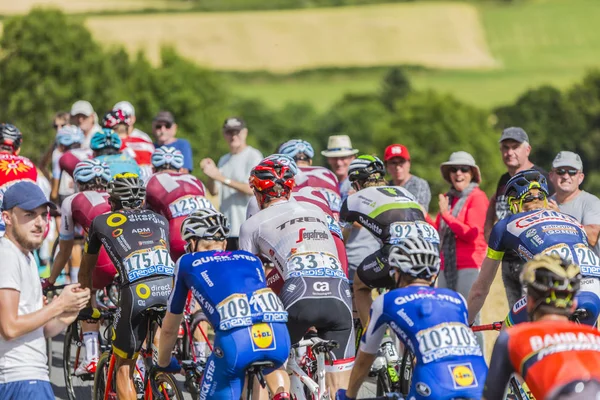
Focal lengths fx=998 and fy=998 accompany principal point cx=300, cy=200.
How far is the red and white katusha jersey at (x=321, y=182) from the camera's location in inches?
402

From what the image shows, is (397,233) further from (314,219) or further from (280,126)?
(280,126)

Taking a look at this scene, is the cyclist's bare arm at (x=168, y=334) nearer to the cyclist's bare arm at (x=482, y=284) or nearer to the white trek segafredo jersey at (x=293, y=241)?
the white trek segafredo jersey at (x=293, y=241)

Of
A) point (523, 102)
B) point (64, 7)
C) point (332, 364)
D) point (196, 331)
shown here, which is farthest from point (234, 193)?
point (64, 7)

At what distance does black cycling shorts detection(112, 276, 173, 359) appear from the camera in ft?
26.0

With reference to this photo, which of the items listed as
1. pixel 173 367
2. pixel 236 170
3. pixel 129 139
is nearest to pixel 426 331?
pixel 173 367

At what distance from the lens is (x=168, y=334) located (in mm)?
6891

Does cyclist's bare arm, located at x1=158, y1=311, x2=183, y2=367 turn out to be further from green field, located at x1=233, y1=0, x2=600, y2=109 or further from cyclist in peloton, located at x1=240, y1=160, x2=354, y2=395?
green field, located at x1=233, y1=0, x2=600, y2=109

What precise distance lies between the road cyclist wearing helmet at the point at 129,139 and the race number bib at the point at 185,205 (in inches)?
115

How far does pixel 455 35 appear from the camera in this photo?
102562 mm

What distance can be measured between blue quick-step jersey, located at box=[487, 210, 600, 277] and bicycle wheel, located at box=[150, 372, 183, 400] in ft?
8.63

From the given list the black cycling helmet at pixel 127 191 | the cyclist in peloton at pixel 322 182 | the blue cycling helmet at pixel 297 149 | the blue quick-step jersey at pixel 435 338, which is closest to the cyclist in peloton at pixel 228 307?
the blue quick-step jersey at pixel 435 338

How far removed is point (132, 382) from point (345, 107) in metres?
92.9

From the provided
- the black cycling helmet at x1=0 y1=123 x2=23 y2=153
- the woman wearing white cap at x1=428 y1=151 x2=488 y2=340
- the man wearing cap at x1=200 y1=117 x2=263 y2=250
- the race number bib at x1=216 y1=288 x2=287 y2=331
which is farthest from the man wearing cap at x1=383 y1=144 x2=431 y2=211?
the race number bib at x1=216 y1=288 x2=287 y2=331

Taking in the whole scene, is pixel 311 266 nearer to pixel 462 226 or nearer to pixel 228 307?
pixel 228 307
